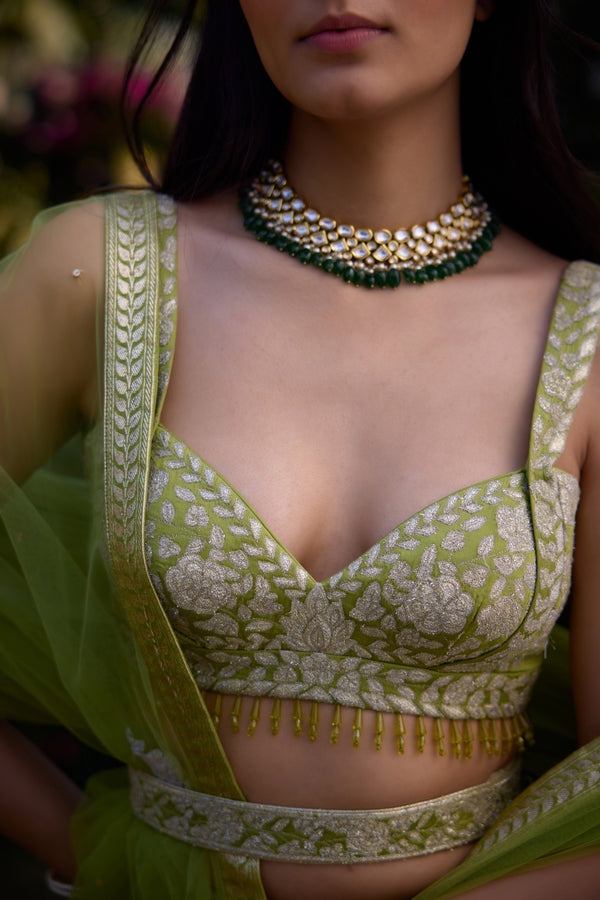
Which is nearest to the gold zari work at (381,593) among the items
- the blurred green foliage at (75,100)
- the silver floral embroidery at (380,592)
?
the silver floral embroidery at (380,592)

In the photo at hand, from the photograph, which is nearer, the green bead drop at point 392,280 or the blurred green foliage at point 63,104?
the green bead drop at point 392,280

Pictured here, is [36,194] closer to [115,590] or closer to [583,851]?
[115,590]

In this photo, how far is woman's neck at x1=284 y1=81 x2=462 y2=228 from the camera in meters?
1.33

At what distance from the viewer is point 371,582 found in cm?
113

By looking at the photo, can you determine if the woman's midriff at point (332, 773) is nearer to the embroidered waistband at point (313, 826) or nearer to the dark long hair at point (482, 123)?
the embroidered waistband at point (313, 826)

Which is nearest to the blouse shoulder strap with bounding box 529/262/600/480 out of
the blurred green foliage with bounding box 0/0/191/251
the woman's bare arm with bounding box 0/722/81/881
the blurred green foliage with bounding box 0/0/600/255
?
the woman's bare arm with bounding box 0/722/81/881

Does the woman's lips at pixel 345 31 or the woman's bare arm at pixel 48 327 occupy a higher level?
the woman's lips at pixel 345 31

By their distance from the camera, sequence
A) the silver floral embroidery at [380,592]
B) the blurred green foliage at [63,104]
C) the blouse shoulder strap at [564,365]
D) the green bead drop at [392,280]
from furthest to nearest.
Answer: the blurred green foliage at [63,104]
the green bead drop at [392,280]
the blouse shoulder strap at [564,365]
the silver floral embroidery at [380,592]

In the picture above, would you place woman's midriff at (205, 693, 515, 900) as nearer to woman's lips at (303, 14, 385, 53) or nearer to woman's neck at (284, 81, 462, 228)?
woman's neck at (284, 81, 462, 228)

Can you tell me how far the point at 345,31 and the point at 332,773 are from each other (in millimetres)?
853

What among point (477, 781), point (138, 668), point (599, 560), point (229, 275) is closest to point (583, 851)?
point (477, 781)

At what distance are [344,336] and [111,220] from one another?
329 millimetres

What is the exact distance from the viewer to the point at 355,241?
1356mm

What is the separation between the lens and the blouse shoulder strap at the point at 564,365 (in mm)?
1231
